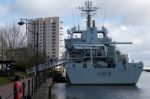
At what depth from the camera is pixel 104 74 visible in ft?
321

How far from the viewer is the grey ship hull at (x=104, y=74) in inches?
3815

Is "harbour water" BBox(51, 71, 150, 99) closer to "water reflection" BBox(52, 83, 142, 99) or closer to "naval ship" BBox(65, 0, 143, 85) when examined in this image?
"water reflection" BBox(52, 83, 142, 99)

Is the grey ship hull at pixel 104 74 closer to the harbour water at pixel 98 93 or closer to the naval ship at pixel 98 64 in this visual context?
the naval ship at pixel 98 64

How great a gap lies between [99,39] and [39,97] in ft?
240

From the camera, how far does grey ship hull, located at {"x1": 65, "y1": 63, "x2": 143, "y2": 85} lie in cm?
9690

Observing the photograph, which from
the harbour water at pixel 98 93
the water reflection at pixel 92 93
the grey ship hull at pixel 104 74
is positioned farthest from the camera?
the grey ship hull at pixel 104 74

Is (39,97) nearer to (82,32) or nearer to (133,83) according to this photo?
(133,83)

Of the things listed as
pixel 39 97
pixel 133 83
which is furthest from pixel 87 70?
pixel 39 97

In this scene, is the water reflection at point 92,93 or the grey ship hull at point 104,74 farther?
the grey ship hull at point 104,74

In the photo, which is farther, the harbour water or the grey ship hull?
the grey ship hull

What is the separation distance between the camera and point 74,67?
9656 centimetres

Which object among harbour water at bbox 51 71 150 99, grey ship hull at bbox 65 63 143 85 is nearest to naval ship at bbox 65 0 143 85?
grey ship hull at bbox 65 63 143 85

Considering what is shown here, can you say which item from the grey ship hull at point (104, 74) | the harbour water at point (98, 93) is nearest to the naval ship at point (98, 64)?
the grey ship hull at point (104, 74)

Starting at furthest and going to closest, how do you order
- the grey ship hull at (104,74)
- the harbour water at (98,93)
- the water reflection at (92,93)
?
1. the grey ship hull at (104,74)
2. the harbour water at (98,93)
3. the water reflection at (92,93)
